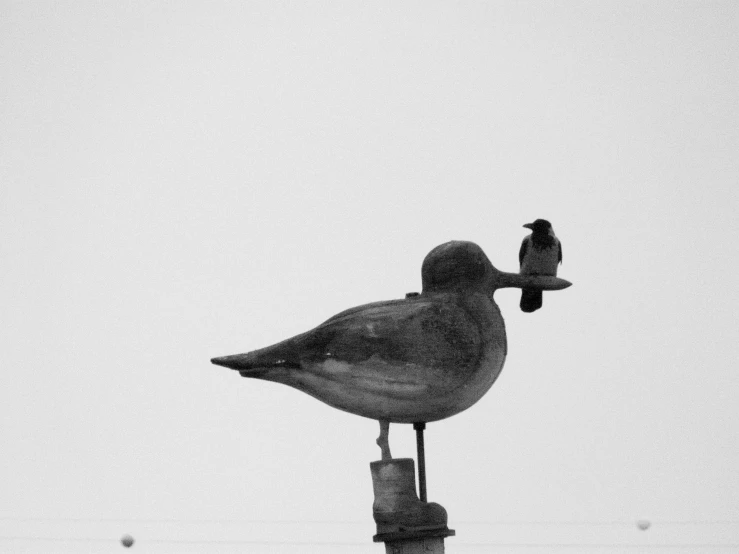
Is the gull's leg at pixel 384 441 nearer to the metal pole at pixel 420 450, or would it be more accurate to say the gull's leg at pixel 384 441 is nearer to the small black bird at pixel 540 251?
the metal pole at pixel 420 450

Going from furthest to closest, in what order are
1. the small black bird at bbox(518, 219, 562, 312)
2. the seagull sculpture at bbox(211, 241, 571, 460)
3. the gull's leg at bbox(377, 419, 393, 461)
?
the small black bird at bbox(518, 219, 562, 312) → the gull's leg at bbox(377, 419, 393, 461) → the seagull sculpture at bbox(211, 241, 571, 460)

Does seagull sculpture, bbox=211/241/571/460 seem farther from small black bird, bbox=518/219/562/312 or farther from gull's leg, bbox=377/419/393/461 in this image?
small black bird, bbox=518/219/562/312

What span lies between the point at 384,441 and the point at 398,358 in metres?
0.30

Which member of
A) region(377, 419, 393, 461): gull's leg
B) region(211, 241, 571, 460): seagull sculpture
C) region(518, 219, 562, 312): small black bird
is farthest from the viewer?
region(518, 219, 562, 312): small black bird

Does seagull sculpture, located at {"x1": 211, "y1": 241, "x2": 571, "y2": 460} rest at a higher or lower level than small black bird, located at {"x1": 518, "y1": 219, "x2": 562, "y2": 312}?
lower

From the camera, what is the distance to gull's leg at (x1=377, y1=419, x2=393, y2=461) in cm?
412

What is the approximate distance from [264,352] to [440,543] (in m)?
0.76

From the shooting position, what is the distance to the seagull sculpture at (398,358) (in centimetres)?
399

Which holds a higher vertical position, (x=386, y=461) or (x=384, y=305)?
(x=384, y=305)

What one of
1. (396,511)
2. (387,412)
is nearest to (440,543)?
(396,511)

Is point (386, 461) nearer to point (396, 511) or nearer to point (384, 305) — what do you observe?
point (396, 511)

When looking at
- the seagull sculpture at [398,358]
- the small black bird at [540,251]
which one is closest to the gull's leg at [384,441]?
the seagull sculpture at [398,358]

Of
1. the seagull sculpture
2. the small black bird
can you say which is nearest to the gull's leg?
the seagull sculpture

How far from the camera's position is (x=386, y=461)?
407cm
